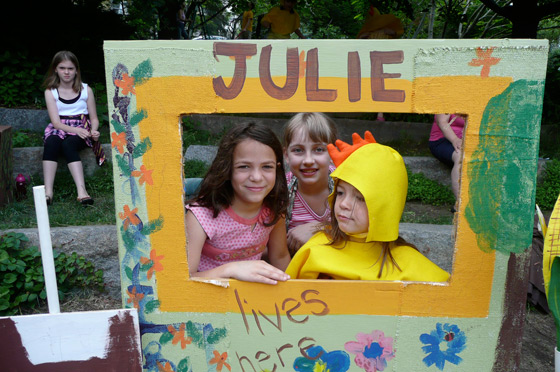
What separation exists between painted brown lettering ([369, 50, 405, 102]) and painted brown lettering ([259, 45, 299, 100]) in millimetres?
194

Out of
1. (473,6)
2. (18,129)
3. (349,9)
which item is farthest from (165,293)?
(349,9)

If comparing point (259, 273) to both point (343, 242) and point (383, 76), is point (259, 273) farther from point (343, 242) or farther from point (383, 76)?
point (383, 76)

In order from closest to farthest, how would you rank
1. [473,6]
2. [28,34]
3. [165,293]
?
[165,293]
[28,34]
[473,6]

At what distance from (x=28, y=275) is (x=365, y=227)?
6.23ft

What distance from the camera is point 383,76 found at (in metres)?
1.19

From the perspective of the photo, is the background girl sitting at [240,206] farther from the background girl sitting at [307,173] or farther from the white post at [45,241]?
the white post at [45,241]

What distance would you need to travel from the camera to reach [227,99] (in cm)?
120

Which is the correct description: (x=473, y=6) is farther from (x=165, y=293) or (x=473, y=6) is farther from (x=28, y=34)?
(x=165, y=293)

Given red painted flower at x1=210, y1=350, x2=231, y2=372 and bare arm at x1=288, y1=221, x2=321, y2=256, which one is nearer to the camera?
red painted flower at x1=210, y1=350, x2=231, y2=372

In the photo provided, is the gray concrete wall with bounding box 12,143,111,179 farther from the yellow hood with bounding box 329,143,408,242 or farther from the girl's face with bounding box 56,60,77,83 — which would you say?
the yellow hood with bounding box 329,143,408,242

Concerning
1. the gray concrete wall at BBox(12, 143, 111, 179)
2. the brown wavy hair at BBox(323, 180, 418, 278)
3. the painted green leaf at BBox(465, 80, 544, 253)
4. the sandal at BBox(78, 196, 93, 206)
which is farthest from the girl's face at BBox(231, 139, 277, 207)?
the gray concrete wall at BBox(12, 143, 111, 179)

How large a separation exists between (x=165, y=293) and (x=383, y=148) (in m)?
0.79

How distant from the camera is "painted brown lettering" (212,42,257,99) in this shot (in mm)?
1192

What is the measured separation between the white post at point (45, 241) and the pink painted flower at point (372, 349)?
Result: 82 cm
